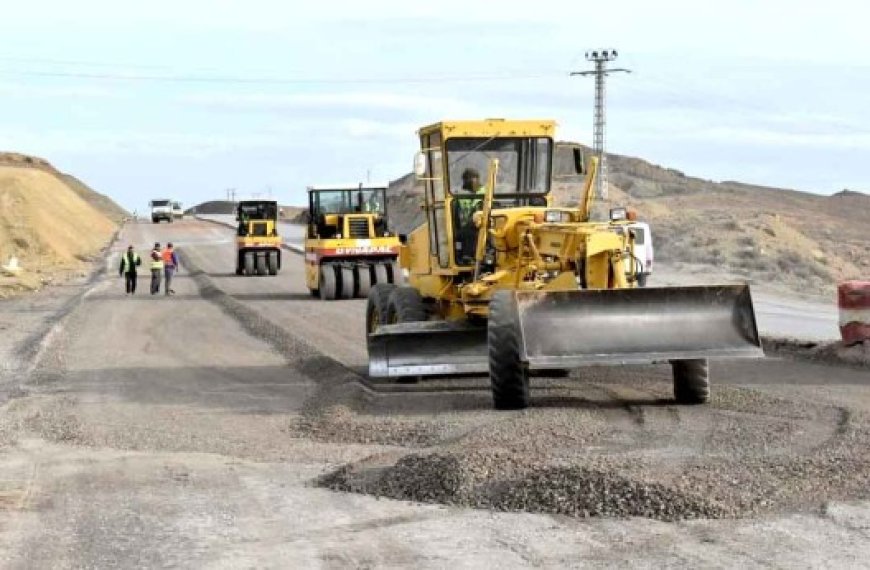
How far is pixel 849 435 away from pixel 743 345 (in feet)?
6.00

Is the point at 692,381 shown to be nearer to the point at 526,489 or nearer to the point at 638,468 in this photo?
the point at 638,468

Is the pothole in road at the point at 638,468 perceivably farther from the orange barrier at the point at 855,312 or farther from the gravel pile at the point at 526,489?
the orange barrier at the point at 855,312

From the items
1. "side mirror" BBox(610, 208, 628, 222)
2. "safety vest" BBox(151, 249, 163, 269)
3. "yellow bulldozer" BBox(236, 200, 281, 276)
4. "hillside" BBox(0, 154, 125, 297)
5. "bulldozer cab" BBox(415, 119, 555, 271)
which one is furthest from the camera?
"hillside" BBox(0, 154, 125, 297)

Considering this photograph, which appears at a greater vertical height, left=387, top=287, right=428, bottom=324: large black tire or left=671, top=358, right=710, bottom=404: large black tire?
left=387, top=287, right=428, bottom=324: large black tire

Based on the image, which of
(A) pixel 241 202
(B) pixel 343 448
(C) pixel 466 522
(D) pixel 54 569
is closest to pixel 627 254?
(B) pixel 343 448

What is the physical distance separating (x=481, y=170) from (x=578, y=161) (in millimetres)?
1131

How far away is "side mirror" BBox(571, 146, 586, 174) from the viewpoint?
14.8 meters

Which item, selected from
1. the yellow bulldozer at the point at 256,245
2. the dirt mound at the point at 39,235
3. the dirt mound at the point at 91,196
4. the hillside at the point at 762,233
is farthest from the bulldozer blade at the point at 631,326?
the dirt mound at the point at 91,196

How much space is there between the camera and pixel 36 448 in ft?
36.0

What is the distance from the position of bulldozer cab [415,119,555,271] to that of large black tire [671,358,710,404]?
10.5 feet

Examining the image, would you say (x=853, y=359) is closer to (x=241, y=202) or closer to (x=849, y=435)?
(x=849, y=435)

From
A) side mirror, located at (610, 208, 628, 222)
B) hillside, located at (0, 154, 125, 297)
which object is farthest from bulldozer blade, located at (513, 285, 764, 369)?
hillside, located at (0, 154, 125, 297)

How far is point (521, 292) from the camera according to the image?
1201cm

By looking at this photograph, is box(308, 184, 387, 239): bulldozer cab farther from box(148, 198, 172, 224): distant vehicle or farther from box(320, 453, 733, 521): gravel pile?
box(148, 198, 172, 224): distant vehicle
